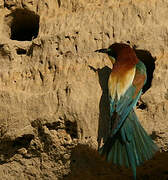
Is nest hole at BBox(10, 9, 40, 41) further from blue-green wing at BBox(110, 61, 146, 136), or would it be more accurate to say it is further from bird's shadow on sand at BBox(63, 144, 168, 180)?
bird's shadow on sand at BBox(63, 144, 168, 180)

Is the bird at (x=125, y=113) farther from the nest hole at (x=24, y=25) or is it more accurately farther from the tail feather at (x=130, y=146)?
the nest hole at (x=24, y=25)

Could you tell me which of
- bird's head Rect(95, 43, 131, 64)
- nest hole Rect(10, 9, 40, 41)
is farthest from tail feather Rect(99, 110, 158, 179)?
nest hole Rect(10, 9, 40, 41)

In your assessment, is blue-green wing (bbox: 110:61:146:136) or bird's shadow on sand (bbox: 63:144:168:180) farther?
bird's shadow on sand (bbox: 63:144:168:180)

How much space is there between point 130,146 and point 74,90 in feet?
1.37

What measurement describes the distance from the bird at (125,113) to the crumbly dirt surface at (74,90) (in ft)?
0.20

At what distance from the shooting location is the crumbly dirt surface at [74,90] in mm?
2717

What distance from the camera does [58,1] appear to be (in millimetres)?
3232

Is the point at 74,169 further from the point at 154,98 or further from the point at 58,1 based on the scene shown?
the point at 58,1

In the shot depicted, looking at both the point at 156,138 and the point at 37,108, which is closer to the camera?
the point at 156,138

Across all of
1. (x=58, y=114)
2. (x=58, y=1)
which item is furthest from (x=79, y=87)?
(x=58, y=1)

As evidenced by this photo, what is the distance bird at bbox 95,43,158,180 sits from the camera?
8.34ft

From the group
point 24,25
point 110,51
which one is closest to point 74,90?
point 110,51

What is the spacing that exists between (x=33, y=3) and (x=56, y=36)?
34cm

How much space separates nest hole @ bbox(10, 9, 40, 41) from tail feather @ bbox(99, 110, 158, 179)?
97 centimetres
